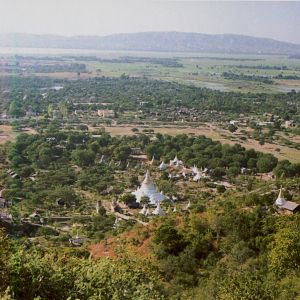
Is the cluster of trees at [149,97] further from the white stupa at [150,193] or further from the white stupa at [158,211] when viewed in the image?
the white stupa at [158,211]

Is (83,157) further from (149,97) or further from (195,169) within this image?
(149,97)

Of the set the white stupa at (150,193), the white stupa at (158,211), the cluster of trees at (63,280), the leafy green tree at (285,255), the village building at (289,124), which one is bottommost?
the village building at (289,124)

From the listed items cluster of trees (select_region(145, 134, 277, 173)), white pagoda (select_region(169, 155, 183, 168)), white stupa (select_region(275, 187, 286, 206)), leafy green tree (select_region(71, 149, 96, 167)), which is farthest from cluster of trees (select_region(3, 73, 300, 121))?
white stupa (select_region(275, 187, 286, 206))

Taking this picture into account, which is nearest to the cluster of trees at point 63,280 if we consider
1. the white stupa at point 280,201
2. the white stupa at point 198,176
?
the white stupa at point 280,201

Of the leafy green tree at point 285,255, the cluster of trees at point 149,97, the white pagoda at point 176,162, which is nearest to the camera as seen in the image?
the leafy green tree at point 285,255

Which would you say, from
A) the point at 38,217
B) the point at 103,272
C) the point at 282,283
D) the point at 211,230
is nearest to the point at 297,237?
the point at 282,283

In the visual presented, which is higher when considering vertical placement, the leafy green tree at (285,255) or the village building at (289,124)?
the leafy green tree at (285,255)

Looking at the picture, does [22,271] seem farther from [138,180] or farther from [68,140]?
[68,140]

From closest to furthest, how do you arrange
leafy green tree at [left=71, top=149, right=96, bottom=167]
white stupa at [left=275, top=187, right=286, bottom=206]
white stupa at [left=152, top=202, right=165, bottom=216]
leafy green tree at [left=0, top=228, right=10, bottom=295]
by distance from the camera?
leafy green tree at [left=0, top=228, right=10, bottom=295] < white stupa at [left=275, top=187, right=286, bottom=206] < white stupa at [left=152, top=202, right=165, bottom=216] < leafy green tree at [left=71, top=149, right=96, bottom=167]

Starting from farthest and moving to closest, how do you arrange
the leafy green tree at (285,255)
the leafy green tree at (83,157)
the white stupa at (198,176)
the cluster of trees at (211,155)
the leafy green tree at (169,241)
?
the leafy green tree at (83,157) → the cluster of trees at (211,155) → the white stupa at (198,176) → the leafy green tree at (169,241) → the leafy green tree at (285,255)

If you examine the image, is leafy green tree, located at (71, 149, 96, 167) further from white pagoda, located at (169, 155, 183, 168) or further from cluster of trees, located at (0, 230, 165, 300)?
cluster of trees, located at (0, 230, 165, 300)

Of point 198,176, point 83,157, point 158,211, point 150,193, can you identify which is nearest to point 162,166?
point 198,176

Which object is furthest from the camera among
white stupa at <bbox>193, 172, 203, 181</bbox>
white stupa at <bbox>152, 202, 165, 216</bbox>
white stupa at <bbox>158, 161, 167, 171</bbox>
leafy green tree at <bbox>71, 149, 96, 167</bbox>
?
leafy green tree at <bbox>71, 149, 96, 167</bbox>

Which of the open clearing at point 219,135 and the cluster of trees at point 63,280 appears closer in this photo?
the cluster of trees at point 63,280
